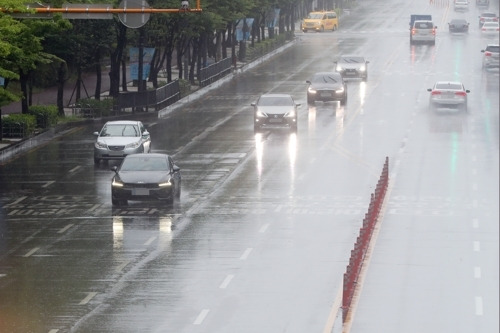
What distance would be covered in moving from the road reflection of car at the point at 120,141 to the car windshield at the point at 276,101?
32.0 feet

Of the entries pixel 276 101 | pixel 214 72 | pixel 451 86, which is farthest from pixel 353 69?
pixel 276 101

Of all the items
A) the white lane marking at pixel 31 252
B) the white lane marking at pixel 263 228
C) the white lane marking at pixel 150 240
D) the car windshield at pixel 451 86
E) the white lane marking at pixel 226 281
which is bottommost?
the white lane marking at pixel 31 252

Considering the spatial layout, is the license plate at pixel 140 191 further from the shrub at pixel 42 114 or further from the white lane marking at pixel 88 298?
the shrub at pixel 42 114

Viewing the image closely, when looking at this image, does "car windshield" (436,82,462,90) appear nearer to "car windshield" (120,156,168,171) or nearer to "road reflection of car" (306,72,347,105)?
"road reflection of car" (306,72,347,105)

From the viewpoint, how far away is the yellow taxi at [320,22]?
129875 millimetres

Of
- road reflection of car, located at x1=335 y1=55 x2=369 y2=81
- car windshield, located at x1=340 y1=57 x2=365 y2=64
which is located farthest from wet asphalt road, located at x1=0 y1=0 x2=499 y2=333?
car windshield, located at x1=340 y1=57 x2=365 y2=64

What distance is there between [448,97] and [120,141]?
2075cm

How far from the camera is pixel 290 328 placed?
2425 cm

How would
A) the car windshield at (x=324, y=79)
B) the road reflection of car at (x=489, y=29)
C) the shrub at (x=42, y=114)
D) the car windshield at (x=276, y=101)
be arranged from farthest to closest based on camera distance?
the road reflection of car at (x=489, y=29), the car windshield at (x=324, y=79), the car windshield at (x=276, y=101), the shrub at (x=42, y=114)

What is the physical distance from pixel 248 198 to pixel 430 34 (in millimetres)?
69891

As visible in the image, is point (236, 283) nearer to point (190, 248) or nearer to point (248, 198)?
point (190, 248)

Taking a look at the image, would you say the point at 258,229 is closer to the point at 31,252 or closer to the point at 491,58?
the point at 31,252

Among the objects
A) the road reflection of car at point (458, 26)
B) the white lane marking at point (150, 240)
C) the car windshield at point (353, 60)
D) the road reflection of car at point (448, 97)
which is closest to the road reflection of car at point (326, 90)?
the road reflection of car at point (448, 97)

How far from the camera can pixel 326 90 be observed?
2768 inches
